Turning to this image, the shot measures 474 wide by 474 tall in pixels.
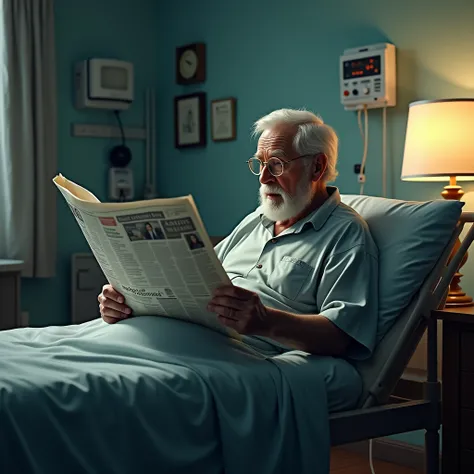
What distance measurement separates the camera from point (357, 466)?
10.7ft

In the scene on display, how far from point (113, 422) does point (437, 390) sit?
90 cm

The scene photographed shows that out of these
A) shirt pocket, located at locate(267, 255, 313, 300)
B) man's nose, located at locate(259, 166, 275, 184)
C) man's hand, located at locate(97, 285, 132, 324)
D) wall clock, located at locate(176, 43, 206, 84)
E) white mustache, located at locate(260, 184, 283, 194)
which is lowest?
man's hand, located at locate(97, 285, 132, 324)

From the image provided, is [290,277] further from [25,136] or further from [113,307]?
[25,136]

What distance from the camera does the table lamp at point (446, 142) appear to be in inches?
109

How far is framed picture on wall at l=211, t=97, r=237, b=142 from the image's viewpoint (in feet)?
13.6

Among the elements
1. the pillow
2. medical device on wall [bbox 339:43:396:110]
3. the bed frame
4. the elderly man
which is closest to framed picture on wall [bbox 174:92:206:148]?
medical device on wall [bbox 339:43:396:110]

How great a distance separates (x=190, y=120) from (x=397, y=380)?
2539 millimetres

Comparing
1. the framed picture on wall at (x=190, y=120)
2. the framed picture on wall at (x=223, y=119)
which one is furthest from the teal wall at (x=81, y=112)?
the framed picture on wall at (x=223, y=119)

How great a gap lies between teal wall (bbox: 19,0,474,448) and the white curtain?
197 mm

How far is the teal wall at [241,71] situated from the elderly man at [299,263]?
0.92m

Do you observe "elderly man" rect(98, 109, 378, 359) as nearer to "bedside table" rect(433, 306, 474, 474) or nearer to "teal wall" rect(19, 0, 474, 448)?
"bedside table" rect(433, 306, 474, 474)

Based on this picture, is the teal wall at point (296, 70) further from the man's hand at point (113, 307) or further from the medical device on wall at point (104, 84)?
the man's hand at point (113, 307)

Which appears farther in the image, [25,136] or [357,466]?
[25,136]

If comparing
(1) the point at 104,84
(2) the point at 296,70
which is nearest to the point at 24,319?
(1) the point at 104,84
